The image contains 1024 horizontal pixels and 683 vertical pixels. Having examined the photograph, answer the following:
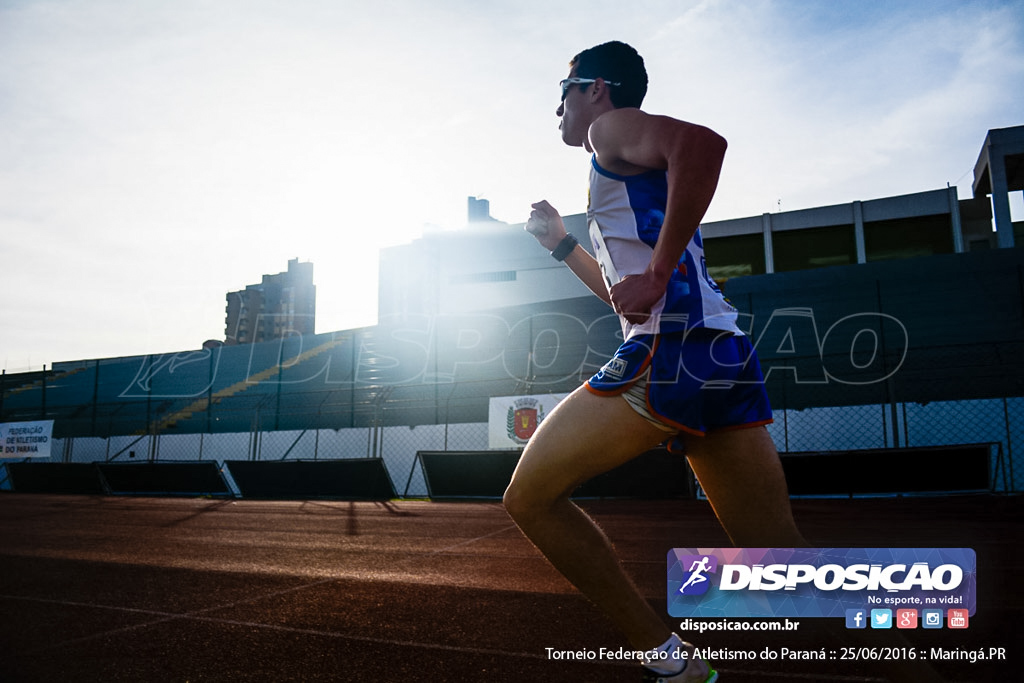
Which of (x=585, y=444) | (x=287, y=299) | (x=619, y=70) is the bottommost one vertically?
(x=585, y=444)

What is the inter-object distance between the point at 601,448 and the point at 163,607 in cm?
334

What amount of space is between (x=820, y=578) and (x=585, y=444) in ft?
2.97

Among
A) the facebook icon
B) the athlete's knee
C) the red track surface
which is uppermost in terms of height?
the athlete's knee

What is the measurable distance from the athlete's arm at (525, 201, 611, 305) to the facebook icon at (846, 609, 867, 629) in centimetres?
125

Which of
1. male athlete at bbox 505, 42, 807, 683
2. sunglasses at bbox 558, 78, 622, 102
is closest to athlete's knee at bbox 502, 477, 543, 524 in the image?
male athlete at bbox 505, 42, 807, 683

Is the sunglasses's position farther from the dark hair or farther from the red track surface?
the red track surface

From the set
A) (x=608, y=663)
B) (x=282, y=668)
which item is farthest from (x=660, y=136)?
(x=282, y=668)

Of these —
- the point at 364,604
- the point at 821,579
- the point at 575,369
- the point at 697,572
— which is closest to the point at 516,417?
the point at 575,369

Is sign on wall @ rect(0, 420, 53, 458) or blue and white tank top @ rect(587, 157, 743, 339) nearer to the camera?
blue and white tank top @ rect(587, 157, 743, 339)

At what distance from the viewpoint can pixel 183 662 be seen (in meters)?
2.90

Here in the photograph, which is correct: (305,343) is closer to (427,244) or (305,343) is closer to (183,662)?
(427,244)

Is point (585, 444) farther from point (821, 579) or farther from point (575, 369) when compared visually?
point (575, 369)

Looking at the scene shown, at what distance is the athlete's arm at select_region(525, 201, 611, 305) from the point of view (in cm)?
254

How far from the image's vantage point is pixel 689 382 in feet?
6.13
